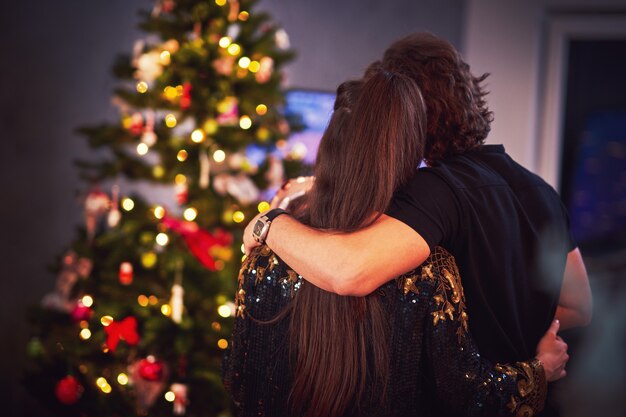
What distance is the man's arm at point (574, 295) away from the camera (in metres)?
1.55

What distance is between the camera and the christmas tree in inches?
106

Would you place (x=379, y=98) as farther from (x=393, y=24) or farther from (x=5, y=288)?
(x=393, y=24)

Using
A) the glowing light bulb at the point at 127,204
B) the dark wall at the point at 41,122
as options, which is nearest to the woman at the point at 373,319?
the glowing light bulb at the point at 127,204

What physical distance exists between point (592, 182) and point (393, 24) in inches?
61.0

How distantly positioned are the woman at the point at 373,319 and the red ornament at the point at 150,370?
135 centimetres

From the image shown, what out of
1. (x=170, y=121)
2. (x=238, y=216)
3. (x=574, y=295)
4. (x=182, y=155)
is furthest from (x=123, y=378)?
(x=574, y=295)

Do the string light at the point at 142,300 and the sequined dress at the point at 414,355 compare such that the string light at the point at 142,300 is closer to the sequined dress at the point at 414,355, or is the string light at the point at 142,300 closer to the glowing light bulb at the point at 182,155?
the glowing light bulb at the point at 182,155

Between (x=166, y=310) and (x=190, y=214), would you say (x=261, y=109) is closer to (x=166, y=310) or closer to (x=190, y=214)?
(x=190, y=214)

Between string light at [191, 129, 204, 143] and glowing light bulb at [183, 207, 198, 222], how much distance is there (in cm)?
29

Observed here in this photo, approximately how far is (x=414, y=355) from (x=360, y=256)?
27 centimetres

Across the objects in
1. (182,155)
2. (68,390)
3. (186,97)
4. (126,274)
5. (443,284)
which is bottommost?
(68,390)

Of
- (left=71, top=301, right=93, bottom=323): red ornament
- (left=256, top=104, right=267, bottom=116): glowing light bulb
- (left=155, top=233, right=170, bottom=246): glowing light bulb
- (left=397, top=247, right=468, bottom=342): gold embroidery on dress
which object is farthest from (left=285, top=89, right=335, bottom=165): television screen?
(left=397, top=247, right=468, bottom=342): gold embroidery on dress

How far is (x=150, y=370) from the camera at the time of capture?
2.58 metres

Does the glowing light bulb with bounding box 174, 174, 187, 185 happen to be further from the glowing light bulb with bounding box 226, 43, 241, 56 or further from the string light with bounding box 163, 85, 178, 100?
the glowing light bulb with bounding box 226, 43, 241, 56
